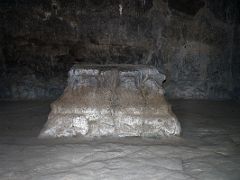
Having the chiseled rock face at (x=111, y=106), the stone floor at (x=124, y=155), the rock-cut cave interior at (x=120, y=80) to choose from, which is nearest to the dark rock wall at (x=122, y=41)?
the rock-cut cave interior at (x=120, y=80)

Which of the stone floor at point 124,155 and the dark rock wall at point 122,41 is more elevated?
the dark rock wall at point 122,41

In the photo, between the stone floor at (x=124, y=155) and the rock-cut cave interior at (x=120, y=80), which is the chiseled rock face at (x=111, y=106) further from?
the stone floor at (x=124, y=155)

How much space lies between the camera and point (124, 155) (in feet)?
8.11

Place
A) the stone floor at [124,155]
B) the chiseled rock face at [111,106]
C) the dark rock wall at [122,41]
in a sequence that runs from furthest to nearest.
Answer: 1. the dark rock wall at [122,41]
2. the chiseled rock face at [111,106]
3. the stone floor at [124,155]

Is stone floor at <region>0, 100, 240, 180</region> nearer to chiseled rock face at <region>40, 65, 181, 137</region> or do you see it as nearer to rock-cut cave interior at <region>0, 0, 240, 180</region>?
rock-cut cave interior at <region>0, 0, 240, 180</region>

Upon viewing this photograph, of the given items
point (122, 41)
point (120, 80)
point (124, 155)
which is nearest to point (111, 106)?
point (120, 80)

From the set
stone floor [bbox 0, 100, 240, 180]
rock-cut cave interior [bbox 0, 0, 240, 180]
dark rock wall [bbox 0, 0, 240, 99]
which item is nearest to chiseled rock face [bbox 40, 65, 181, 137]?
rock-cut cave interior [bbox 0, 0, 240, 180]

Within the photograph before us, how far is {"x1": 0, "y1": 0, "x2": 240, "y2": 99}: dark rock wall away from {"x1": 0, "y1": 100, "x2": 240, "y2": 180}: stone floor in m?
1.23

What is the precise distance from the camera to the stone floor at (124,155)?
2.13 metres

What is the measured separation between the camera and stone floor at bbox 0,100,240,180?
2.13 m

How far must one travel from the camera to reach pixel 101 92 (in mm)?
3135

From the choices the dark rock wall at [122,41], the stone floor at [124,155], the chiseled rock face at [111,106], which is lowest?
the stone floor at [124,155]

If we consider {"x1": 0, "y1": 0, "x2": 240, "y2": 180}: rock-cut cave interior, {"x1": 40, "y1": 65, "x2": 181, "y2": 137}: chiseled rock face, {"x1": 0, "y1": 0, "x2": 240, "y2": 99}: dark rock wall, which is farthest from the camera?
{"x1": 0, "y1": 0, "x2": 240, "y2": 99}: dark rock wall

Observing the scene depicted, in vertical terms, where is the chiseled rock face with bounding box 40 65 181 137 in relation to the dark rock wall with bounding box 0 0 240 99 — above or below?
below
